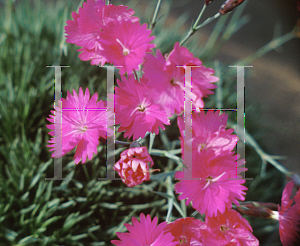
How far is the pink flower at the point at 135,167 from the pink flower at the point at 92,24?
136mm

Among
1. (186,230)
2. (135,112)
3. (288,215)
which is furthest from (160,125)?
(288,215)

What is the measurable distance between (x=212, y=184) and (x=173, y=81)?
152 mm

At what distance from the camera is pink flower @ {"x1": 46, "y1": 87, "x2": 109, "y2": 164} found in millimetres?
347

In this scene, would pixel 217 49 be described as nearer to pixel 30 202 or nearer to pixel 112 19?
pixel 112 19

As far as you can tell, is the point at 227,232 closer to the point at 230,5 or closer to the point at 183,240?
the point at 183,240

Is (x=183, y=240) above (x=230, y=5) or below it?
below

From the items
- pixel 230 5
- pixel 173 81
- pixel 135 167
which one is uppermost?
pixel 230 5

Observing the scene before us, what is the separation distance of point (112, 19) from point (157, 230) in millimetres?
305

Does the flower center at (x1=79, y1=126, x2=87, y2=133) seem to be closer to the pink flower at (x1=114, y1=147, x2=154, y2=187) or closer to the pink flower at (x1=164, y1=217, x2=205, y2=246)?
the pink flower at (x1=114, y1=147, x2=154, y2=187)

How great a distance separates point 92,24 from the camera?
1.10 feet

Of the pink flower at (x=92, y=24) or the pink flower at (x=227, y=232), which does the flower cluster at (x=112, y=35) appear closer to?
the pink flower at (x=92, y=24)

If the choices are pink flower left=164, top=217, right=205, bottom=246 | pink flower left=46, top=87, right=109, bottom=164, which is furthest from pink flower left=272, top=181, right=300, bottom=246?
pink flower left=46, top=87, right=109, bottom=164

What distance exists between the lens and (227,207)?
1.07ft

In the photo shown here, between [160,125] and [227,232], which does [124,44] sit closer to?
[160,125]
